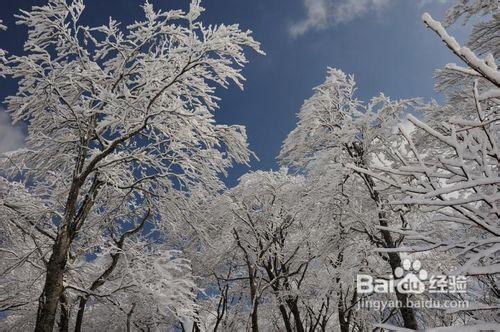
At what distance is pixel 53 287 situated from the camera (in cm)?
692

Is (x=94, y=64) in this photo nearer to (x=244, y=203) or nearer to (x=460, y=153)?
(x=244, y=203)

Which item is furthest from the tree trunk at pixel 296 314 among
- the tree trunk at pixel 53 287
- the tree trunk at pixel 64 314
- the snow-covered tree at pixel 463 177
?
the snow-covered tree at pixel 463 177

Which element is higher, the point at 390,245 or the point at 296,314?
the point at 390,245

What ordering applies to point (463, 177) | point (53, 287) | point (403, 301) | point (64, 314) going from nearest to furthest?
point (463, 177) < point (53, 287) < point (403, 301) < point (64, 314)

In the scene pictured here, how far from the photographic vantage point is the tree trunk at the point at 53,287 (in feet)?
21.7

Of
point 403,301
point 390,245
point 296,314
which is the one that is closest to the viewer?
point 403,301

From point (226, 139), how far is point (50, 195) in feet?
17.3

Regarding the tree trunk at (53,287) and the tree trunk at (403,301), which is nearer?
the tree trunk at (53,287)

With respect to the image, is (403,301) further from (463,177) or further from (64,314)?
(64,314)

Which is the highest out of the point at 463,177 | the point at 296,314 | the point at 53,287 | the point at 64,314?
the point at 53,287

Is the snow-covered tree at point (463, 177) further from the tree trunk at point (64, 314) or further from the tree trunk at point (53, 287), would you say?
the tree trunk at point (64, 314)

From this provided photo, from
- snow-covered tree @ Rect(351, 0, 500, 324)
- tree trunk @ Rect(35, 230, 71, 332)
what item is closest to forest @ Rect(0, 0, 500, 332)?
tree trunk @ Rect(35, 230, 71, 332)

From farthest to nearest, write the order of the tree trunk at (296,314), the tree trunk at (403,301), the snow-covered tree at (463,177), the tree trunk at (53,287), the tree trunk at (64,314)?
the tree trunk at (296,314) < the tree trunk at (64,314) < the tree trunk at (403,301) < the tree trunk at (53,287) < the snow-covered tree at (463,177)

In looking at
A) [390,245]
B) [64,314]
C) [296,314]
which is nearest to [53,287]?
[64,314]
